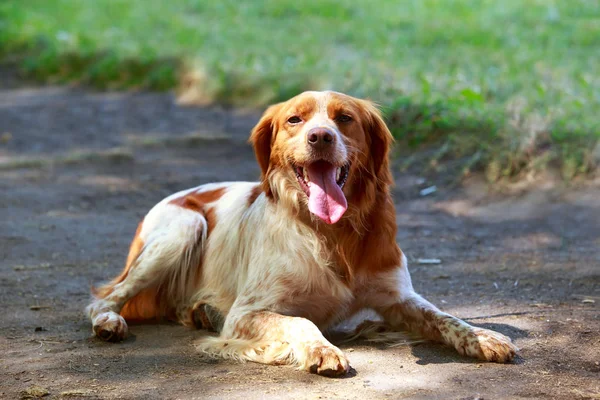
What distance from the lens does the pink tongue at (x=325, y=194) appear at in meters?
4.11

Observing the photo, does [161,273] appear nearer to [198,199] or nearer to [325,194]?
[198,199]

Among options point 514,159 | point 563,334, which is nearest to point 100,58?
point 514,159

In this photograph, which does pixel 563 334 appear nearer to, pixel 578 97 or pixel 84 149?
pixel 578 97

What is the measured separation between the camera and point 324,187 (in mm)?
4184

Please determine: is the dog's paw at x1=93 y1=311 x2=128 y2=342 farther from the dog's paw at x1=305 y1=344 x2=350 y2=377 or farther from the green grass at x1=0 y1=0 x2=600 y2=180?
the green grass at x1=0 y1=0 x2=600 y2=180

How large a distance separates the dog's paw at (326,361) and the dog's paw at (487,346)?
1.78 feet

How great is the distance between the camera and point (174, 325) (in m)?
4.94

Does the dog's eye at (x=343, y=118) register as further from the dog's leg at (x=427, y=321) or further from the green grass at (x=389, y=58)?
the green grass at (x=389, y=58)

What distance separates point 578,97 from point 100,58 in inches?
265

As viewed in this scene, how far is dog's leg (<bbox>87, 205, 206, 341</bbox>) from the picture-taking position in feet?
16.2

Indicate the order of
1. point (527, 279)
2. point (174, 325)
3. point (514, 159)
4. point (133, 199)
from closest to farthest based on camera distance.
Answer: point (174, 325) → point (527, 279) → point (514, 159) → point (133, 199)

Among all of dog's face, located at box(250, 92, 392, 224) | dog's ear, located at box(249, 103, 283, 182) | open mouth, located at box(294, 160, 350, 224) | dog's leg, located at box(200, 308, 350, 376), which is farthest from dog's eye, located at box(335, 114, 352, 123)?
dog's leg, located at box(200, 308, 350, 376)

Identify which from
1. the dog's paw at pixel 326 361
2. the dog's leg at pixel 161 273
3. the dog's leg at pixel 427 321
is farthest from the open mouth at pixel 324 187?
the dog's leg at pixel 161 273

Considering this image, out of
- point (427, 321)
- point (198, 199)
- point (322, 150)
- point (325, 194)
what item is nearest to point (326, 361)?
point (427, 321)
